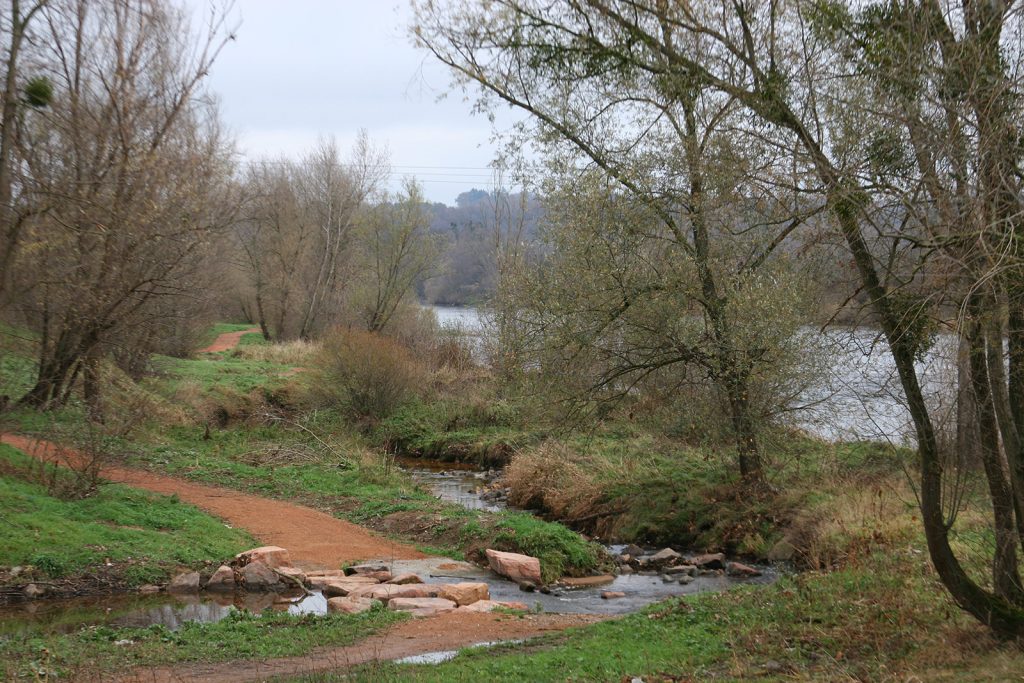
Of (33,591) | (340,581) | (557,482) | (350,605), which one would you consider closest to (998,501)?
(350,605)

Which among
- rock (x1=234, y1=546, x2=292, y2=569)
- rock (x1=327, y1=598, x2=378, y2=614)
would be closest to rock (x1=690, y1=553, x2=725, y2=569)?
rock (x1=327, y1=598, x2=378, y2=614)

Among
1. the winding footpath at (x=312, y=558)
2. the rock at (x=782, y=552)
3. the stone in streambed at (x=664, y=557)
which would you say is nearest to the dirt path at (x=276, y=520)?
the winding footpath at (x=312, y=558)

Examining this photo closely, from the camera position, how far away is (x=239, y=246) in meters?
49.4

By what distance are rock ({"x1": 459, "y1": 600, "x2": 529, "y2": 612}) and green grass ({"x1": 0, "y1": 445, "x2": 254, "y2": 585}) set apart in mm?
4653

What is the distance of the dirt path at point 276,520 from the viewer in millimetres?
15422

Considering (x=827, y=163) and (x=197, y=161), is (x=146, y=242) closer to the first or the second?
(x=197, y=161)

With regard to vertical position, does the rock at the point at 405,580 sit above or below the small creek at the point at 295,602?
above

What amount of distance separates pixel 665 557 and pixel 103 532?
968cm

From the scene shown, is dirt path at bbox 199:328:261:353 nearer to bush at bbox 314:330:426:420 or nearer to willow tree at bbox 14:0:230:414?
bush at bbox 314:330:426:420

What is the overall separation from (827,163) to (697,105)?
5714 millimetres

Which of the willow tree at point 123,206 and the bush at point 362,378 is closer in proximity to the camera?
the willow tree at point 123,206

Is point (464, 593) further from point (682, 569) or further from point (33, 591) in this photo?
point (33, 591)

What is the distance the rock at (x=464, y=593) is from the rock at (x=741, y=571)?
15.8ft

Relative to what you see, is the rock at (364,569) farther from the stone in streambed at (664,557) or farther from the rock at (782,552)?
the rock at (782,552)
